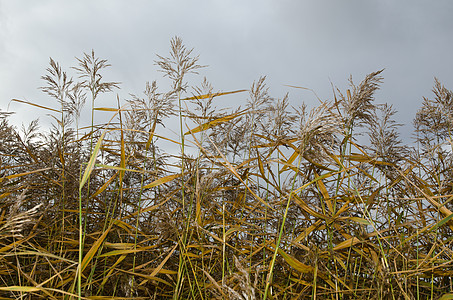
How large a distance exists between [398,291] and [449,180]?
3.12 ft

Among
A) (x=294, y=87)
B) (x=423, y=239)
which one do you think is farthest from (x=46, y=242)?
(x=423, y=239)

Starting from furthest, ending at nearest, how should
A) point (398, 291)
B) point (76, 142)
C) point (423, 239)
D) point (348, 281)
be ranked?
point (76, 142), point (423, 239), point (348, 281), point (398, 291)

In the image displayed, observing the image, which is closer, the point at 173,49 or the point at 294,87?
the point at 294,87

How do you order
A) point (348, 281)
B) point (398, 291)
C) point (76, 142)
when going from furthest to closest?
point (76, 142) < point (348, 281) < point (398, 291)

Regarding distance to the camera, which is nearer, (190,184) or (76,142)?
(190,184)

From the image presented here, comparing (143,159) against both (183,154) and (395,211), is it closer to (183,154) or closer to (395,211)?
(183,154)

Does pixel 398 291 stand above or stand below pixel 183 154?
below

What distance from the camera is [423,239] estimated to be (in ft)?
8.55

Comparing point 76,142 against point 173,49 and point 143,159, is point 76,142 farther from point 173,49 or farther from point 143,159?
point 173,49

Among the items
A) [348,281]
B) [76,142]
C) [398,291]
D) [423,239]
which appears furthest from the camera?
[76,142]

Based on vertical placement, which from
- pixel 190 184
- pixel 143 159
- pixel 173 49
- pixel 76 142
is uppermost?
pixel 173 49

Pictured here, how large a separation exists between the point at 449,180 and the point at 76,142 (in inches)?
108

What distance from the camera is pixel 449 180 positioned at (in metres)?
2.70

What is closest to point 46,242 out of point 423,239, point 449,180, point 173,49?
point 173,49
